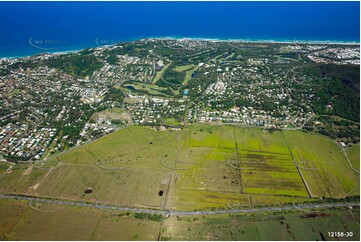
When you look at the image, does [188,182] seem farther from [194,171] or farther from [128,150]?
[128,150]

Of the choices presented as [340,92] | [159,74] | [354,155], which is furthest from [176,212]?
[159,74]

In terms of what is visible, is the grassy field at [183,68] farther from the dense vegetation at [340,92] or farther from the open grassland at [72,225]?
the open grassland at [72,225]

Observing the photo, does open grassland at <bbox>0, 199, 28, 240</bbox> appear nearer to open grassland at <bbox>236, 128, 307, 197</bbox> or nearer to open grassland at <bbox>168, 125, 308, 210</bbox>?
open grassland at <bbox>168, 125, 308, 210</bbox>

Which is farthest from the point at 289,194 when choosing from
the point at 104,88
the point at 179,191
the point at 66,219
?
the point at 104,88

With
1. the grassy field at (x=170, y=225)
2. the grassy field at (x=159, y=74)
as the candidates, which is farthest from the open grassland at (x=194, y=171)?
the grassy field at (x=159, y=74)

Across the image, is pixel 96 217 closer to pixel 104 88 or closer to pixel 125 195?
pixel 125 195
